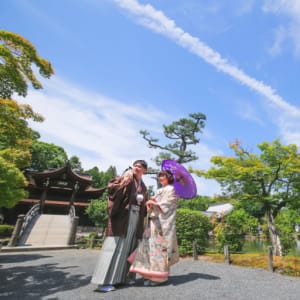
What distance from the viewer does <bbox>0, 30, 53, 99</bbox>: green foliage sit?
12.2ft

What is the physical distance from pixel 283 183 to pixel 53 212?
1975 centimetres

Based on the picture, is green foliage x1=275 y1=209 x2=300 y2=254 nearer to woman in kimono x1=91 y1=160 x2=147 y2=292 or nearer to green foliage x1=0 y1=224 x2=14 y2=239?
woman in kimono x1=91 y1=160 x2=147 y2=292

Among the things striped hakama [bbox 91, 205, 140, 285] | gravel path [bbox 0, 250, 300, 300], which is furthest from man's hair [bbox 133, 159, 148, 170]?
gravel path [bbox 0, 250, 300, 300]

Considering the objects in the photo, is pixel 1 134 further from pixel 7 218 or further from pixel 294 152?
pixel 7 218

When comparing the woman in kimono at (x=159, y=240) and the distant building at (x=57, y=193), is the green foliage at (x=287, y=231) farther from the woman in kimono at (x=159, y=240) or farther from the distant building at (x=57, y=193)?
the distant building at (x=57, y=193)

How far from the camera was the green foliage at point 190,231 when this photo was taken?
8.95 meters

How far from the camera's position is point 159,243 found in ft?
11.1

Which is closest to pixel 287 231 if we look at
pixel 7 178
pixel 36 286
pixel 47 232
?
pixel 36 286

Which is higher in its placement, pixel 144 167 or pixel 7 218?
pixel 144 167

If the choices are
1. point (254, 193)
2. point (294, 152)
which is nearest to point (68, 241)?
point (254, 193)

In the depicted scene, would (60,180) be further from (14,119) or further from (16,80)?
(16,80)

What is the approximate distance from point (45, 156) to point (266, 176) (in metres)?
28.3

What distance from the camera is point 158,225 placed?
3.53 metres

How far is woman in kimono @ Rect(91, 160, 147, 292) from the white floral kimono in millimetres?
171
